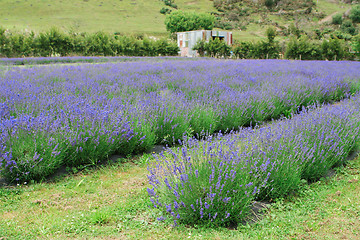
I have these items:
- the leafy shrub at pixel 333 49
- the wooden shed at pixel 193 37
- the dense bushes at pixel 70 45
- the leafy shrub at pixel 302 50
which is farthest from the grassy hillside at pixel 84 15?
the leafy shrub at pixel 333 49

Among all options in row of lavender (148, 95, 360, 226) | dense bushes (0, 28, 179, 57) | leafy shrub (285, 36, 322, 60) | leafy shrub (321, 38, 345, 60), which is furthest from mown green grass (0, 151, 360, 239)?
leafy shrub (321, 38, 345, 60)

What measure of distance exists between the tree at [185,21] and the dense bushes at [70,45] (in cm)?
2671

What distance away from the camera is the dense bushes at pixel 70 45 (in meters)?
25.9

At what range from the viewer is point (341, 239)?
7.29ft

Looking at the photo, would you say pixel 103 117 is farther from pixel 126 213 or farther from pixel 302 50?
pixel 302 50

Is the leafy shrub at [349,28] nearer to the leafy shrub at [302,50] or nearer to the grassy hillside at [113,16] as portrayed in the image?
the grassy hillside at [113,16]

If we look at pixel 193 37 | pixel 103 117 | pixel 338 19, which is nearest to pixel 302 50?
pixel 193 37

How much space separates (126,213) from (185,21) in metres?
62.2

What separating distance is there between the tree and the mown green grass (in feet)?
199

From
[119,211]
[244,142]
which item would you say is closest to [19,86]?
[119,211]

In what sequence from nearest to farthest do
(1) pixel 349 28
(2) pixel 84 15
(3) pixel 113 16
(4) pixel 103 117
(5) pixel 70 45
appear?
(4) pixel 103 117, (5) pixel 70 45, (1) pixel 349 28, (2) pixel 84 15, (3) pixel 113 16

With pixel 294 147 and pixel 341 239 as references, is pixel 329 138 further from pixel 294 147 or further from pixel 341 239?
pixel 341 239

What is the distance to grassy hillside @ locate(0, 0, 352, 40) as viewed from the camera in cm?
6212

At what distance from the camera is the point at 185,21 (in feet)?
198
